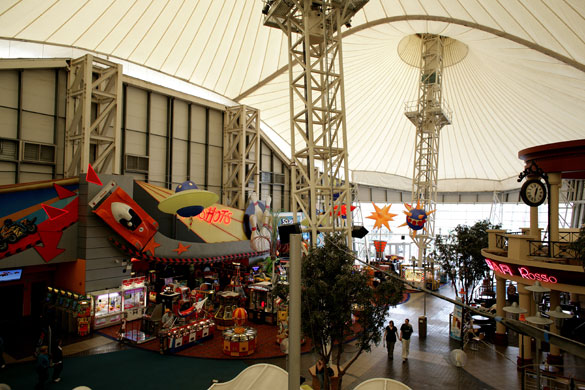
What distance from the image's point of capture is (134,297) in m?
15.6

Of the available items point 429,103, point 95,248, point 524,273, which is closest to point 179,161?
point 95,248

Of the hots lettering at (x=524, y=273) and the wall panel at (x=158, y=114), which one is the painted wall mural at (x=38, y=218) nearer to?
the wall panel at (x=158, y=114)

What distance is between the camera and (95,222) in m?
14.6

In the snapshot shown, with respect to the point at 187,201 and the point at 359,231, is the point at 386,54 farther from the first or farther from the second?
the point at 187,201

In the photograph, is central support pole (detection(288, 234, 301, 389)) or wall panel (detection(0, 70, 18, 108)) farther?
wall panel (detection(0, 70, 18, 108))

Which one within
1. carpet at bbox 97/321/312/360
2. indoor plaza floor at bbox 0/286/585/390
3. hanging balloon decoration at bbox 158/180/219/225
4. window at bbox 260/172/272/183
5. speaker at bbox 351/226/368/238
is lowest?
carpet at bbox 97/321/312/360

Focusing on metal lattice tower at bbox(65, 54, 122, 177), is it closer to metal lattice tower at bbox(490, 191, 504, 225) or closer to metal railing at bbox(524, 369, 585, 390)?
metal railing at bbox(524, 369, 585, 390)

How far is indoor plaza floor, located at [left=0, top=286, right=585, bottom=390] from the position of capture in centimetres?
995

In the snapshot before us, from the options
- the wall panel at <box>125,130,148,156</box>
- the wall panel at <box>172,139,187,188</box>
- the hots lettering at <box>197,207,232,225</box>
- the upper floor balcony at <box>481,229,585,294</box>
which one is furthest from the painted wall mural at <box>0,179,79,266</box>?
the upper floor balcony at <box>481,229,585,294</box>

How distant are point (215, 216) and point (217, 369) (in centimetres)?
1024

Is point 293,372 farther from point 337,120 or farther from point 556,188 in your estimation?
point 556,188

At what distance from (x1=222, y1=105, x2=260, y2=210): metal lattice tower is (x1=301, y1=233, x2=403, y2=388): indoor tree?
55.6ft

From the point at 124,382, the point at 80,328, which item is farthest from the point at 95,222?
the point at 124,382

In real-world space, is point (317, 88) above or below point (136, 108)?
below
